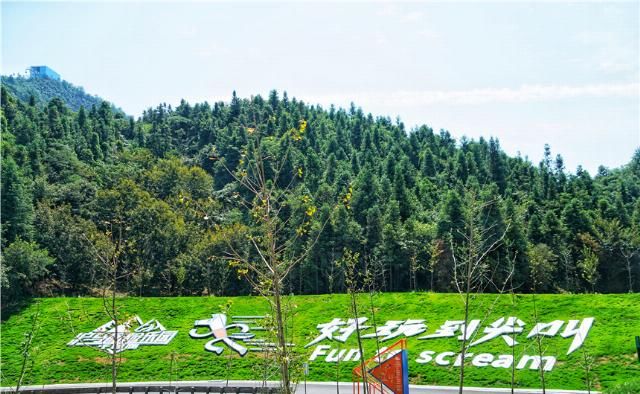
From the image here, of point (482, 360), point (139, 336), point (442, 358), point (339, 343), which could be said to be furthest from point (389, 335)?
point (139, 336)

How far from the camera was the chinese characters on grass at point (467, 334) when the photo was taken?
24.1m

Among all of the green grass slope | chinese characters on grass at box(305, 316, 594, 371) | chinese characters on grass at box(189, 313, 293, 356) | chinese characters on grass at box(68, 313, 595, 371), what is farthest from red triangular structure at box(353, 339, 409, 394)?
chinese characters on grass at box(189, 313, 293, 356)

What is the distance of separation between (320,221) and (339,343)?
19965mm

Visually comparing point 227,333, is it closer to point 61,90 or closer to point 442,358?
point 442,358

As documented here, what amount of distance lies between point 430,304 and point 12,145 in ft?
145

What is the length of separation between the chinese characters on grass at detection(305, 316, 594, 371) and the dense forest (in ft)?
9.55

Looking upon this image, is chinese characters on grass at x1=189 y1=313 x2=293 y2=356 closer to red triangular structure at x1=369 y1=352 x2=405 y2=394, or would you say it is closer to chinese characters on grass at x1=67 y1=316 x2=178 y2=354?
chinese characters on grass at x1=67 y1=316 x2=178 y2=354

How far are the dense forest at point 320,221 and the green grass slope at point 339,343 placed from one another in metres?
2.97

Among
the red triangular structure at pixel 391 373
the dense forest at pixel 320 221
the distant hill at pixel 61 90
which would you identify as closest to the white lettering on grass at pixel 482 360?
the dense forest at pixel 320 221

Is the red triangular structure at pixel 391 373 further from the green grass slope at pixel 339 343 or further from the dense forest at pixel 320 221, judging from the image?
the dense forest at pixel 320 221

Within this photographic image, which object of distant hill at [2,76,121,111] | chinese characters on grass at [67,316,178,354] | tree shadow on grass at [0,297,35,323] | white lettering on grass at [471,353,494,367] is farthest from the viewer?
distant hill at [2,76,121,111]

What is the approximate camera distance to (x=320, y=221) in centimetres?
4028

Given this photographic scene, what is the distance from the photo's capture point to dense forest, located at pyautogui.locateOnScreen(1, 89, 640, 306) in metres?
38.1

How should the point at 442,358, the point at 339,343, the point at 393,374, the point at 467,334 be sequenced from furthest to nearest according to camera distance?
the point at 467,334
the point at 442,358
the point at 339,343
the point at 393,374
